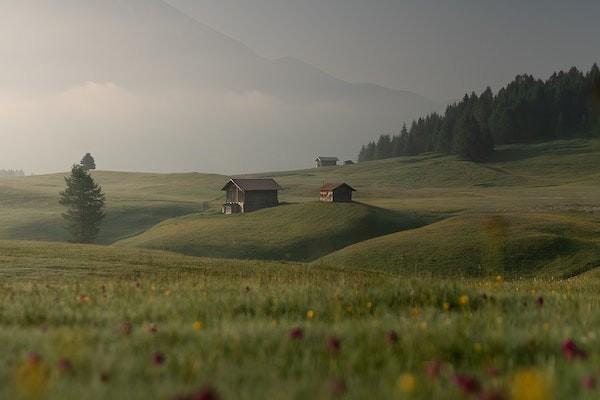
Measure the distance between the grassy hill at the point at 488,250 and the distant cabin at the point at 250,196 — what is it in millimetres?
39350

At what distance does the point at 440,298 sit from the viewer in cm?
1103

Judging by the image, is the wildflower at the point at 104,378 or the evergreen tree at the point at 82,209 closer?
the wildflower at the point at 104,378

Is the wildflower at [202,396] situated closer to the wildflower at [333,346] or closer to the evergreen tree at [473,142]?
the wildflower at [333,346]

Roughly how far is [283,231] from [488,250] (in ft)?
103

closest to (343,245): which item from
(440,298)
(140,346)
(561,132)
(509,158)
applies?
(440,298)

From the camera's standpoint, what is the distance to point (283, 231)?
84500mm

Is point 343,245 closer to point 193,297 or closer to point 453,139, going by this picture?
point 193,297

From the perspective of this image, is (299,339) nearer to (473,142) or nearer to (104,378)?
(104,378)

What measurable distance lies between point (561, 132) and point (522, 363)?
212087 millimetres

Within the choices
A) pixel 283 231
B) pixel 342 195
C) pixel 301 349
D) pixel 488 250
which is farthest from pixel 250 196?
pixel 301 349

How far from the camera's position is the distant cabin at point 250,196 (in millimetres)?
105438

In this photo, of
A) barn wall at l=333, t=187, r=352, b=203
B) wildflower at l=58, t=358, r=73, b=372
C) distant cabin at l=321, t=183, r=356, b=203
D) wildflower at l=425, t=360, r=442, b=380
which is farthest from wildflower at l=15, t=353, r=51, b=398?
barn wall at l=333, t=187, r=352, b=203

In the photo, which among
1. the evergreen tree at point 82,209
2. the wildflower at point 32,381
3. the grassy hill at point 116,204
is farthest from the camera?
the grassy hill at point 116,204

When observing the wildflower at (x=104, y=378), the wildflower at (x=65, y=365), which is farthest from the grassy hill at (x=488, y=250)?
the wildflower at (x=104, y=378)
